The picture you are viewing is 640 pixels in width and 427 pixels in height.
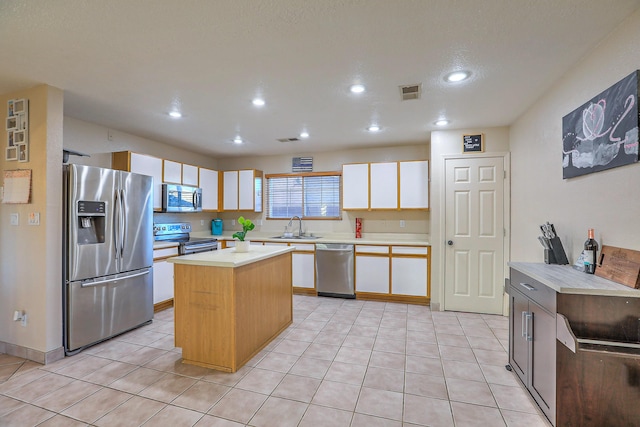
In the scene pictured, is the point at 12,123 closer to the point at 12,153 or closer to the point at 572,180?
the point at 12,153

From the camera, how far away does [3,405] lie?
2.01 m

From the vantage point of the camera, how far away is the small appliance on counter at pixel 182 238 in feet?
14.1

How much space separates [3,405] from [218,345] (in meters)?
1.40

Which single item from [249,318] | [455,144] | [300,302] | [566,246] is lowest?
[300,302]

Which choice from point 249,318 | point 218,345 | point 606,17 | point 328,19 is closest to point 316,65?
point 328,19

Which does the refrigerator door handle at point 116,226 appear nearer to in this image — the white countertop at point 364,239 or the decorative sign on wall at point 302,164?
the white countertop at point 364,239

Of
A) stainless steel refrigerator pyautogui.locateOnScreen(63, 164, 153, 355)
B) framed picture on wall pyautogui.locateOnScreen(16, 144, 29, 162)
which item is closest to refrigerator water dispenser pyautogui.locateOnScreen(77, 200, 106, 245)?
stainless steel refrigerator pyautogui.locateOnScreen(63, 164, 153, 355)

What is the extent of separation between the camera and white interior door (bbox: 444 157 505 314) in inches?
148

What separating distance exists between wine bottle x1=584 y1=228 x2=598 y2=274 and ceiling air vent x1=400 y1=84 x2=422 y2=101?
169 centimetres

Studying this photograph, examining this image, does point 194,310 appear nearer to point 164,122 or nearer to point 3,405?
point 3,405

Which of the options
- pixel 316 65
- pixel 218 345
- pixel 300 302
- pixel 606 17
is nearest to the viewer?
pixel 606 17

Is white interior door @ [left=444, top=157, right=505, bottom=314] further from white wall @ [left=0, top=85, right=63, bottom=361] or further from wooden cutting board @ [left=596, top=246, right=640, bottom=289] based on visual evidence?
white wall @ [left=0, top=85, right=63, bottom=361]

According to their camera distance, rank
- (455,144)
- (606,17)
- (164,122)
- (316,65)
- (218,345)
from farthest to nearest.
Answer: (455,144) < (164,122) < (218,345) < (316,65) < (606,17)

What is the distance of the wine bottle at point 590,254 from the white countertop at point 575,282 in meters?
0.05
